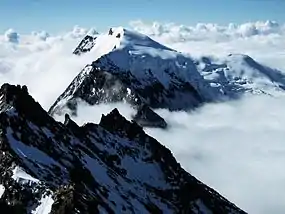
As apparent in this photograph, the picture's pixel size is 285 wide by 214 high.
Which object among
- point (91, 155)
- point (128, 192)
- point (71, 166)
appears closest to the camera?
point (71, 166)

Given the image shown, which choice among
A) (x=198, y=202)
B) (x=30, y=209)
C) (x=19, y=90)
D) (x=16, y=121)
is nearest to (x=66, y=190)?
(x=30, y=209)

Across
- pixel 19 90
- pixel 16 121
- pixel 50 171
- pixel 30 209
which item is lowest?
pixel 30 209

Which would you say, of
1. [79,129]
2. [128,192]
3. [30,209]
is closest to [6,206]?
[30,209]

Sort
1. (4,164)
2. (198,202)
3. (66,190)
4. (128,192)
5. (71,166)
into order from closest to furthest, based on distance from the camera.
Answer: (66,190), (4,164), (71,166), (128,192), (198,202)

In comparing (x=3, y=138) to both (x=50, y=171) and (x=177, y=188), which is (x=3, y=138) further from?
(x=177, y=188)

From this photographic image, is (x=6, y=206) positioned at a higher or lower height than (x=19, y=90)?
lower

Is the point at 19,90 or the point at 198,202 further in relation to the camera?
the point at 198,202

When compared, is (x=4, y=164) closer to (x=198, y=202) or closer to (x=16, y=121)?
(x=16, y=121)
